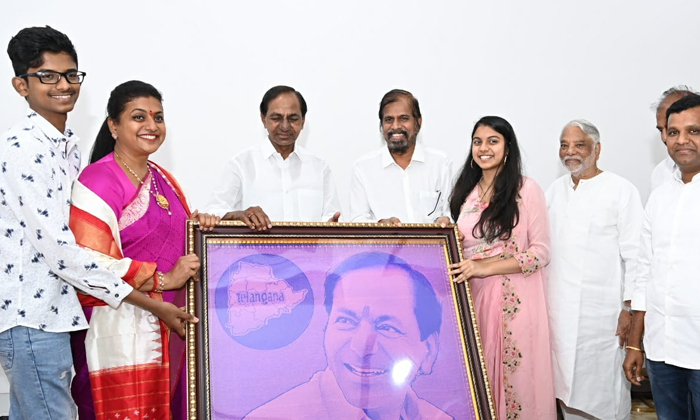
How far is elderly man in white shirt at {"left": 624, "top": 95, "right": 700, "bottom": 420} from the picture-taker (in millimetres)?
2439

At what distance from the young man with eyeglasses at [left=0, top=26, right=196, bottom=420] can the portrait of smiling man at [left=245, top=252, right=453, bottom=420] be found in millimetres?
583

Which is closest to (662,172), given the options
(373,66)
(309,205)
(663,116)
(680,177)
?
(663,116)

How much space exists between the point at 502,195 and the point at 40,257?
2.12m

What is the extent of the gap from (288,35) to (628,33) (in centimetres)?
290

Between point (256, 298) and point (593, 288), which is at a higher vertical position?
point (256, 298)

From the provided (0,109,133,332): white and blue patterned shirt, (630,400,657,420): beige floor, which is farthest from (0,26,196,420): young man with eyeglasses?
(630,400,657,420): beige floor

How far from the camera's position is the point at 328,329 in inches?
92.7

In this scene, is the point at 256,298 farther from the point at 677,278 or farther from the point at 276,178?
the point at 677,278

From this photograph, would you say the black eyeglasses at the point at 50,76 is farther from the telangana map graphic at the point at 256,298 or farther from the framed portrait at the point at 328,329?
the telangana map graphic at the point at 256,298

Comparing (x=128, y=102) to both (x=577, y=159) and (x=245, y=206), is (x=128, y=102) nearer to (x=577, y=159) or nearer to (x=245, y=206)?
(x=245, y=206)

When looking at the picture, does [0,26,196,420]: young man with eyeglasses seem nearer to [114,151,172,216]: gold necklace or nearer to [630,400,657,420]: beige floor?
[114,151,172,216]: gold necklace

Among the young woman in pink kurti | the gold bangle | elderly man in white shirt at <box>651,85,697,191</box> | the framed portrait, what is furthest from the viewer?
elderly man in white shirt at <box>651,85,697,191</box>

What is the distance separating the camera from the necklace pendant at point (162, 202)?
2438 mm

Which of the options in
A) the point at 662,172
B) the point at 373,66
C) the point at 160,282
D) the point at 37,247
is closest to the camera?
the point at 37,247
